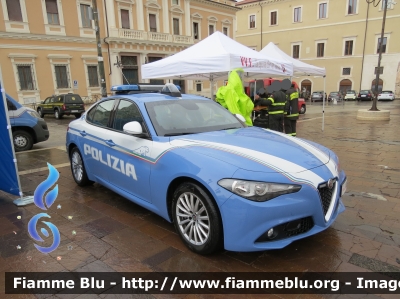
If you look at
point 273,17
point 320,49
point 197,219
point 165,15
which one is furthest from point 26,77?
point 320,49

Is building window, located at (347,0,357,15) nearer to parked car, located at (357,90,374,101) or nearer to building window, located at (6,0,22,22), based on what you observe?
parked car, located at (357,90,374,101)

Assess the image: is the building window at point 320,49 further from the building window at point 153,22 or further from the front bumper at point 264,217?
the front bumper at point 264,217

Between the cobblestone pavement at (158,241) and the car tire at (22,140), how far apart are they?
414cm

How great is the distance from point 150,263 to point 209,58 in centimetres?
547

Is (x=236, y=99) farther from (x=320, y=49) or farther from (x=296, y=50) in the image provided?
(x=296, y=50)

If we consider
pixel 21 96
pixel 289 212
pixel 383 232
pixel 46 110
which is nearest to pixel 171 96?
pixel 289 212

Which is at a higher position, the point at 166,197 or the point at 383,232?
the point at 166,197

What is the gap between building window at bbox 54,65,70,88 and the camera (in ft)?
81.5

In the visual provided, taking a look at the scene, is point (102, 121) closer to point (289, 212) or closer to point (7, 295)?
point (7, 295)

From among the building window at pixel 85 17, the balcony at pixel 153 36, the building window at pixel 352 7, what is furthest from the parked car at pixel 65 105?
the building window at pixel 352 7

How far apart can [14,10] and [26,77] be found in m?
→ 5.05

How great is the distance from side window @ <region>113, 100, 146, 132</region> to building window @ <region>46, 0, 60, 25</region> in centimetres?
2534

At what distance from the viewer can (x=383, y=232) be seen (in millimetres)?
3182

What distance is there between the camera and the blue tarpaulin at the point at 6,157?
3949mm
